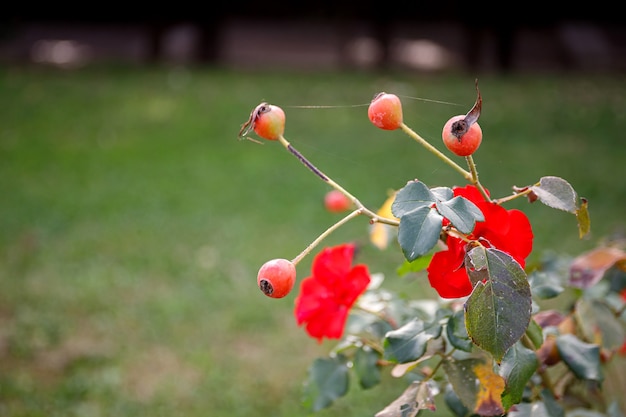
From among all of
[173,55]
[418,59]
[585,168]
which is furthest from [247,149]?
[418,59]

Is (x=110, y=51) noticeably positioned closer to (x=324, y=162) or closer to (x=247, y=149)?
(x=247, y=149)

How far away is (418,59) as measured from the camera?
860cm

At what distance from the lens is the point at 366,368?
42.3 inches

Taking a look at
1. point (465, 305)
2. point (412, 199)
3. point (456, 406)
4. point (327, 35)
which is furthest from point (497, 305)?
point (327, 35)

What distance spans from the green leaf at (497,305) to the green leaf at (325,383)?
0.42 metres

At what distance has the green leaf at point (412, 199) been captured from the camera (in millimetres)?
724

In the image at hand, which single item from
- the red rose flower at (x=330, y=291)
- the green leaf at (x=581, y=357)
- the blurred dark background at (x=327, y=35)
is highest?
the red rose flower at (x=330, y=291)

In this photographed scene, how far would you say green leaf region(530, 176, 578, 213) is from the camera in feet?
2.57

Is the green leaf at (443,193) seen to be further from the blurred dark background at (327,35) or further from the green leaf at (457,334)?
the blurred dark background at (327,35)

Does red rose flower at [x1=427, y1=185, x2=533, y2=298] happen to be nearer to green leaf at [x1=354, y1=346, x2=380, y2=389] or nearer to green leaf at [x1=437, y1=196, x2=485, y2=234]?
green leaf at [x1=437, y1=196, x2=485, y2=234]

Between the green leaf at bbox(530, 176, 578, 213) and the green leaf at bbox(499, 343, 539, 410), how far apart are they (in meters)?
0.18

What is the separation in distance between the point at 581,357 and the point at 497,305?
37cm

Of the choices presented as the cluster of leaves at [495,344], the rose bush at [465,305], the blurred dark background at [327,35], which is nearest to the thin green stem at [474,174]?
the rose bush at [465,305]

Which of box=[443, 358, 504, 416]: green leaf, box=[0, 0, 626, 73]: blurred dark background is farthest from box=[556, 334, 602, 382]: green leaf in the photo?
box=[0, 0, 626, 73]: blurred dark background
